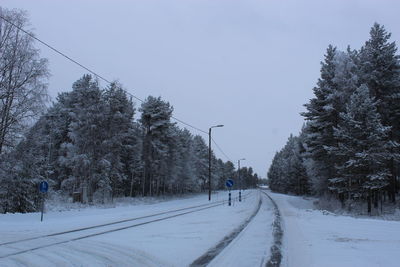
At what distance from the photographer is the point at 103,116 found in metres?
34.6

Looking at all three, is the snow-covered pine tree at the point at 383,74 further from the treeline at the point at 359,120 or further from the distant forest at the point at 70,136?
the distant forest at the point at 70,136

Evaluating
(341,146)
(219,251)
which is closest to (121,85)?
(341,146)

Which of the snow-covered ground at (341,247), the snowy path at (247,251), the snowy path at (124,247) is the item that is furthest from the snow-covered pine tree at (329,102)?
the snowy path at (124,247)

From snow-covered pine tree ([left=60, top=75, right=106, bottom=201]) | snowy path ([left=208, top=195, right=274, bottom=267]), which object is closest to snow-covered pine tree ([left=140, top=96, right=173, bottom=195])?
snow-covered pine tree ([left=60, top=75, right=106, bottom=201])

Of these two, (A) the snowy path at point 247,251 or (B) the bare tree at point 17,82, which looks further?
(B) the bare tree at point 17,82

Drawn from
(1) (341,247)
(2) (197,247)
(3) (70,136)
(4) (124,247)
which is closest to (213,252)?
(2) (197,247)

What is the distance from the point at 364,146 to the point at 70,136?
27253mm

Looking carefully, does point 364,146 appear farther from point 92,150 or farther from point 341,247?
point 92,150

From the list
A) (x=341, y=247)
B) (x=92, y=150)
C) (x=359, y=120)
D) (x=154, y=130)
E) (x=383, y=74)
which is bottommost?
(x=341, y=247)

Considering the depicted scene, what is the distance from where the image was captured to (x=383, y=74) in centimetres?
3177

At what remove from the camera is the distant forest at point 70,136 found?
22812mm

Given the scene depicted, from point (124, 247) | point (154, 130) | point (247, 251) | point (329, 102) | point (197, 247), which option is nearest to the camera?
point (247, 251)

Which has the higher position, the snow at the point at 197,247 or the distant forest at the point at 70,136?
the distant forest at the point at 70,136

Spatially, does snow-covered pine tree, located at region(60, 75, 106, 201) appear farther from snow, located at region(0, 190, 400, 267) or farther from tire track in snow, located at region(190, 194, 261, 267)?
tire track in snow, located at region(190, 194, 261, 267)
